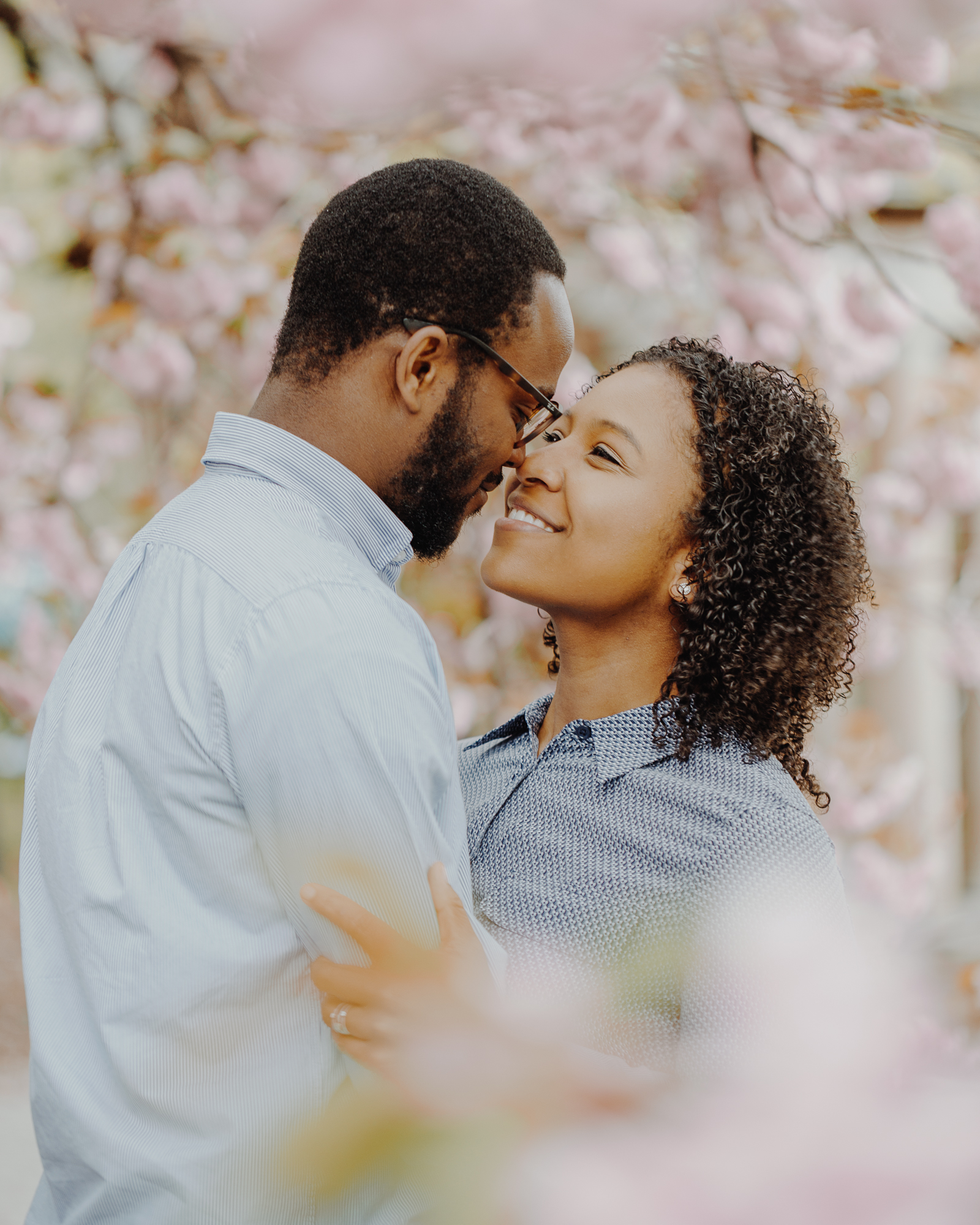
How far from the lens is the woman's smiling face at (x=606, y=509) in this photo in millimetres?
1571

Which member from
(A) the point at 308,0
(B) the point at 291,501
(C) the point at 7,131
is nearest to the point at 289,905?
(B) the point at 291,501

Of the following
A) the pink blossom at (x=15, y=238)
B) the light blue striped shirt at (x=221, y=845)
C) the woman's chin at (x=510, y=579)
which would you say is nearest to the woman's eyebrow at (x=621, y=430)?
the woman's chin at (x=510, y=579)

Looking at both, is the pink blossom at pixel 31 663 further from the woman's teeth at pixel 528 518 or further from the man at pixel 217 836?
the man at pixel 217 836

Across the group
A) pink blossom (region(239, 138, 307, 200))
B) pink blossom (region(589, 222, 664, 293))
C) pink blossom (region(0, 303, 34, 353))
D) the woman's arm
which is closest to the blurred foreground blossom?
the woman's arm

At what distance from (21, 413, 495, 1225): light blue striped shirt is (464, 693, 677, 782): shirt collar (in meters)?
0.48

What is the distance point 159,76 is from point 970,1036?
3.60 m

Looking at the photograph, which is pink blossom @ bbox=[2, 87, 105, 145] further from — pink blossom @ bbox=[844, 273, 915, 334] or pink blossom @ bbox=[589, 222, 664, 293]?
pink blossom @ bbox=[844, 273, 915, 334]

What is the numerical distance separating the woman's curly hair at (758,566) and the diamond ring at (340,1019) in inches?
27.6

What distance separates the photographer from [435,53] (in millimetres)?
2723

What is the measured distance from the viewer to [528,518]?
1623 millimetres

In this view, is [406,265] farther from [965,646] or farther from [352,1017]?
[965,646]

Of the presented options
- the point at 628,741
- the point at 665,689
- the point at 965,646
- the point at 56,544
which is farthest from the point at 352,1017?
the point at 965,646

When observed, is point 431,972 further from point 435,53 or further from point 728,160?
point 728,160

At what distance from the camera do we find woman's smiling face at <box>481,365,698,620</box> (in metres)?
1.57
